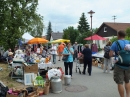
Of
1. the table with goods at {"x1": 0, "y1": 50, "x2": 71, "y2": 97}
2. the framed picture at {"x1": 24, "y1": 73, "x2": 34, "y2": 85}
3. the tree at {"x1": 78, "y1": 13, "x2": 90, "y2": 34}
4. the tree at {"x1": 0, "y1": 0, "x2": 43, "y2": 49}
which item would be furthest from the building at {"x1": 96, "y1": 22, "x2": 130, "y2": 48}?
the framed picture at {"x1": 24, "y1": 73, "x2": 34, "y2": 85}

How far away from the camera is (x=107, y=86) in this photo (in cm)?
736

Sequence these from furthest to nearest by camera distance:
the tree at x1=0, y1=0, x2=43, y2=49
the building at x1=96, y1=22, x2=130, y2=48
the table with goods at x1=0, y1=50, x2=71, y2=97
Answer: the building at x1=96, y1=22, x2=130, y2=48, the tree at x1=0, y1=0, x2=43, y2=49, the table with goods at x1=0, y1=50, x2=71, y2=97

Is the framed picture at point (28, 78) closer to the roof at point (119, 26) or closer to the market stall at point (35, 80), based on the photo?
the market stall at point (35, 80)

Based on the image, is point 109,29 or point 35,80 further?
point 109,29

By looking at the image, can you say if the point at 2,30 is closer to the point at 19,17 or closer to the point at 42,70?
the point at 19,17

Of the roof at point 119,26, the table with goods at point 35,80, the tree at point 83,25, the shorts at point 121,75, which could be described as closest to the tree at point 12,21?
the table with goods at point 35,80

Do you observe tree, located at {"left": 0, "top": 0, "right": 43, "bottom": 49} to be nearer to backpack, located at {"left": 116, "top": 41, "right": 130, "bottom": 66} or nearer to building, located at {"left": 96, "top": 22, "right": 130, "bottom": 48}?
backpack, located at {"left": 116, "top": 41, "right": 130, "bottom": 66}

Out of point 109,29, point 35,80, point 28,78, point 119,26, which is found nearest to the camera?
point 35,80

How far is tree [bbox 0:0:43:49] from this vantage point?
16.3 metres

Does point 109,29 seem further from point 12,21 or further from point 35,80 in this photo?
point 35,80

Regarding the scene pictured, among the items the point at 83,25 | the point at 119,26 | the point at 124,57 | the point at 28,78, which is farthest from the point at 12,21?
the point at 83,25

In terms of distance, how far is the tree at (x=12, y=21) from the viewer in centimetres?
1630

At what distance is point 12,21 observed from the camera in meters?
16.5

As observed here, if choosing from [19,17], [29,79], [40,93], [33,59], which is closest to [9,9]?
[19,17]
